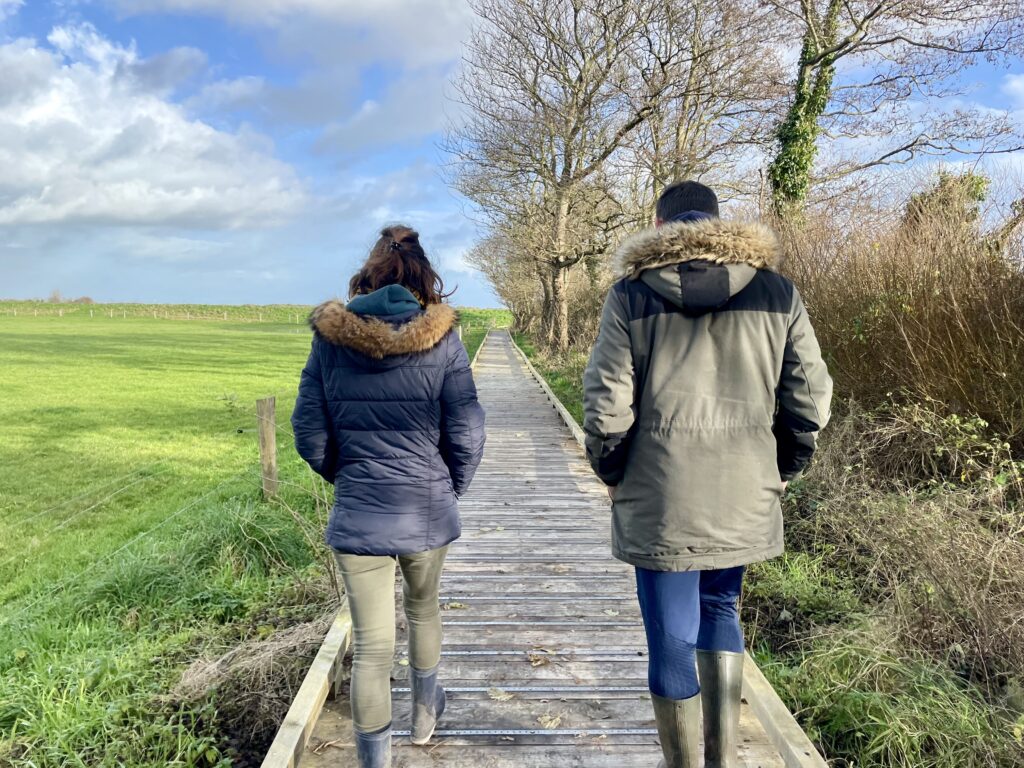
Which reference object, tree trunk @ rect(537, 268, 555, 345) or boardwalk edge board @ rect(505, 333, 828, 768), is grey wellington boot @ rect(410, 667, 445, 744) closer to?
boardwalk edge board @ rect(505, 333, 828, 768)

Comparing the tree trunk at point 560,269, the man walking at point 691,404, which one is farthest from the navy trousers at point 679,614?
the tree trunk at point 560,269

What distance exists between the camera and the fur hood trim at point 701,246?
2.07 metres

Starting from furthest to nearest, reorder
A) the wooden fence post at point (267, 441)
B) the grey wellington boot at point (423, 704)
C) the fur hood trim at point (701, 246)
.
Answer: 1. the wooden fence post at point (267, 441)
2. the grey wellington boot at point (423, 704)
3. the fur hood trim at point (701, 246)

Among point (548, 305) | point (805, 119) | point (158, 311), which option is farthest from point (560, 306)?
point (158, 311)

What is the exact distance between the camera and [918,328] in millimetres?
6125

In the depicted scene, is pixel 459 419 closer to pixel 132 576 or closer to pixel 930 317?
pixel 132 576

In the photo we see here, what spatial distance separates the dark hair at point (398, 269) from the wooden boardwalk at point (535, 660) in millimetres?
1953

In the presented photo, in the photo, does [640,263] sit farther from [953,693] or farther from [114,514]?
[114,514]

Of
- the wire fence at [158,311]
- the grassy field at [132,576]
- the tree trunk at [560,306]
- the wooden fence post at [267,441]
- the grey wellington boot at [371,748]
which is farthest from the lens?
the wire fence at [158,311]

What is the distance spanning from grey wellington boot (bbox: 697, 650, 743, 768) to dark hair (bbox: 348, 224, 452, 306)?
1612 mm

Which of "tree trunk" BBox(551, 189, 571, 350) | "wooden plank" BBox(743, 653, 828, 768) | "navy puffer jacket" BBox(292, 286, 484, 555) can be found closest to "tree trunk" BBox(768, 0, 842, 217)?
"tree trunk" BBox(551, 189, 571, 350)

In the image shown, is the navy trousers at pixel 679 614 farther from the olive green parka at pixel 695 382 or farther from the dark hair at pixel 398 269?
the dark hair at pixel 398 269

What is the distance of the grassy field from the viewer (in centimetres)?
358

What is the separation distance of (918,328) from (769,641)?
335 cm
